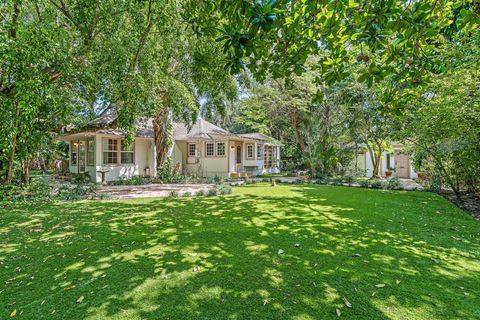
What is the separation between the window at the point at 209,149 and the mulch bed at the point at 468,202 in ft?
42.5

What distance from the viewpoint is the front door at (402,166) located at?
2012cm

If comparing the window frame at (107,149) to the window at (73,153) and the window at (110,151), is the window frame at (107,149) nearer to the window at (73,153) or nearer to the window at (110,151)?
the window at (110,151)

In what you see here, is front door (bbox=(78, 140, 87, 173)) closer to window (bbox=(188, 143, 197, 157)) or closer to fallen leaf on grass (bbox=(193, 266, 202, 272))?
window (bbox=(188, 143, 197, 157))

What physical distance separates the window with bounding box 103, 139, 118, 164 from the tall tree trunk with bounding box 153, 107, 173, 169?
2.29 metres

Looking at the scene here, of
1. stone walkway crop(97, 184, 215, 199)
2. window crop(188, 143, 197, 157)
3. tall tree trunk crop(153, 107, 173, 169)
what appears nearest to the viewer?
stone walkway crop(97, 184, 215, 199)

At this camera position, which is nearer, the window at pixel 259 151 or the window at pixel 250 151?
the window at pixel 250 151

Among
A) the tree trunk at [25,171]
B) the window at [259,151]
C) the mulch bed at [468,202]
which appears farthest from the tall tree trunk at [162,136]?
the mulch bed at [468,202]

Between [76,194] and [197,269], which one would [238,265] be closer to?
[197,269]

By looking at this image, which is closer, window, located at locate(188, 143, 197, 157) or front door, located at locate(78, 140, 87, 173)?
front door, located at locate(78, 140, 87, 173)

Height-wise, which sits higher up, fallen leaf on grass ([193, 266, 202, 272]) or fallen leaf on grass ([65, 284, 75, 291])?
fallen leaf on grass ([193, 266, 202, 272])

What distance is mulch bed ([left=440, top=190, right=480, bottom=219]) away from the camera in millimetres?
7741

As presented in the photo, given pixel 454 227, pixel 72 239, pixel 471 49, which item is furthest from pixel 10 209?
pixel 471 49

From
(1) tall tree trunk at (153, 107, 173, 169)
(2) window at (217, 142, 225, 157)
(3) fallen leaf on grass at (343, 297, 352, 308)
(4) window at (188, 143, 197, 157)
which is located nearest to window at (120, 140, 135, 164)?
(1) tall tree trunk at (153, 107, 173, 169)

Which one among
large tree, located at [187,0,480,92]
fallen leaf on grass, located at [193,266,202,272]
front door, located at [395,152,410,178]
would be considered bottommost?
fallen leaf on grass, located at [193,266,202,272]
